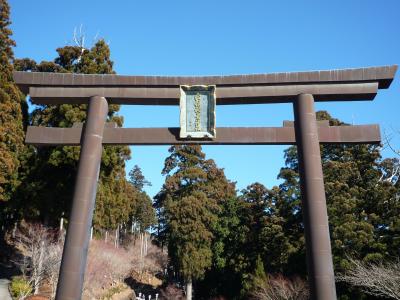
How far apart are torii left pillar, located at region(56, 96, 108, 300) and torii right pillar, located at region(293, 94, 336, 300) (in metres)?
4.29

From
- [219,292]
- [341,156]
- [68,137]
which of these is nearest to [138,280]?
[219,292]

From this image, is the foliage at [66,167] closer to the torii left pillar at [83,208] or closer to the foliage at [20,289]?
the foliage at [20,289]

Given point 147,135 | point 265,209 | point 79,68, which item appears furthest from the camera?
point 265,209

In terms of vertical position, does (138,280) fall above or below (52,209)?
below

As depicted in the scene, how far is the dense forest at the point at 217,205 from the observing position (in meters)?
20.4

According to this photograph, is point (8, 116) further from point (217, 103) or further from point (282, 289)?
point (282, 289)

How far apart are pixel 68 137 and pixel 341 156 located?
22.3 metres

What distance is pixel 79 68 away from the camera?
23.1 m

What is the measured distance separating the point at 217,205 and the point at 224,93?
985 inches

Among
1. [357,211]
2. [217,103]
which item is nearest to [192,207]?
[357,211]

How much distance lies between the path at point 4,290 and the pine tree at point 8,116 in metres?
4.16

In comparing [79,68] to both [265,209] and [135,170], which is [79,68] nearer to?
[265,209]

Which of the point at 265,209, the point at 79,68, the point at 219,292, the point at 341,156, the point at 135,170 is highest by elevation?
the point at 135,170

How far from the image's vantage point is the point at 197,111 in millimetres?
8852
